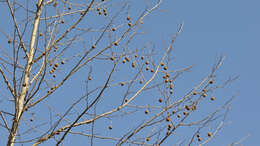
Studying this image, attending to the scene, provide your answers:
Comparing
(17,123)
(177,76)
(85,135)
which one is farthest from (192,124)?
(17,123)

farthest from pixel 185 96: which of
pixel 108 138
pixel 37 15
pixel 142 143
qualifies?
pixel 37 15

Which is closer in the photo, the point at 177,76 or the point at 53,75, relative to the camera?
the point at 177,76

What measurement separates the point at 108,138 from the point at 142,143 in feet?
1.40

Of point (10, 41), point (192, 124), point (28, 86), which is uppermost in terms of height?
point (10, 41)

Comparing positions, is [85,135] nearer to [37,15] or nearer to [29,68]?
[29,68]

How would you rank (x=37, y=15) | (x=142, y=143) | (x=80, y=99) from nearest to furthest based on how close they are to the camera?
1. (x=80, y=99)
2. (x=142, y=143)
3. (x=37, y=15)

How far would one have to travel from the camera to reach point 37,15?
17.7 ft

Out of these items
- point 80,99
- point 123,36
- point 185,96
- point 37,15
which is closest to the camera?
point 80,99

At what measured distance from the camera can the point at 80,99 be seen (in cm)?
405

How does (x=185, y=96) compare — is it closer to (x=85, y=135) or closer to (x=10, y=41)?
(x=85, y=135)

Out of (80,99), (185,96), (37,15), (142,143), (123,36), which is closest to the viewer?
(80,99)

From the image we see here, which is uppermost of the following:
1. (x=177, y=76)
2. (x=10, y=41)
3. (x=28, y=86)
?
(x=10, y=41)

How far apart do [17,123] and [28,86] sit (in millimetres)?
777

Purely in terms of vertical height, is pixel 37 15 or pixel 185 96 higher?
pixel 37 15
